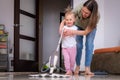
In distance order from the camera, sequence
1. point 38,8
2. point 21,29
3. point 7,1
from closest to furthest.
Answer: point 21,29 → point 38,8 → point 7,1

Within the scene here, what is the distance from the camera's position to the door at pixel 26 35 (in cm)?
600

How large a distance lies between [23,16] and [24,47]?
0.63m

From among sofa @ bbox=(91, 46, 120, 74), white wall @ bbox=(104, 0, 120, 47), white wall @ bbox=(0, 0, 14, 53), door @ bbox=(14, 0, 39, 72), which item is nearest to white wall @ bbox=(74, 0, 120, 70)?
white wall @ bbox=(104, 0, 120, 47)

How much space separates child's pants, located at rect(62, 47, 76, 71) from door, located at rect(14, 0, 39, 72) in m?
2.88

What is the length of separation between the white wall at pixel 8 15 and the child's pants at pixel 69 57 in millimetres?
4350

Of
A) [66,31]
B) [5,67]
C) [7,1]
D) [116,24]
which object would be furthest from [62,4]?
[66,31]

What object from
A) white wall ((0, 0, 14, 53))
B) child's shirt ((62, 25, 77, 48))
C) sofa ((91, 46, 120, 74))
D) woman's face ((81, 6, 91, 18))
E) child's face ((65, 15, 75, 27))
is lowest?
sofa ((91, 46, 120, 74))

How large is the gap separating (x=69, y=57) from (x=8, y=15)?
178 inches

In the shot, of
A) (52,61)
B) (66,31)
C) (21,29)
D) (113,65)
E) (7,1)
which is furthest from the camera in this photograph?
(7,1)

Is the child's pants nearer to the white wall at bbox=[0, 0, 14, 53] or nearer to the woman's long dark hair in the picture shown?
the woman's long dark hair

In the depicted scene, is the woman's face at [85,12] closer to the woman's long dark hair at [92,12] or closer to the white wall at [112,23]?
the woman's long dark hair at [92,12]

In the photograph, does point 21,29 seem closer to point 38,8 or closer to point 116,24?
point 38,8

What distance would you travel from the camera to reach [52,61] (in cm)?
249

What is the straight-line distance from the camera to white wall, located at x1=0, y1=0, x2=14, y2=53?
7434 mm
